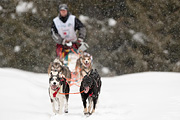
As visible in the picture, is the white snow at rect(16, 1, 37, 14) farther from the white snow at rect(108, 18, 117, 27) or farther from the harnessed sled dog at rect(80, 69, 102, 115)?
the harnessed sled dog at rect(80, 69, 102, 115)

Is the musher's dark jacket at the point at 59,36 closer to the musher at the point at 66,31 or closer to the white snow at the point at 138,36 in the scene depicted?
the musher at the point at 66,31

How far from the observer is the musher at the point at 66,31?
7.02m

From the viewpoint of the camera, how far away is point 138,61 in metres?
10.7

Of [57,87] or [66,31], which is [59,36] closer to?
[66,31]

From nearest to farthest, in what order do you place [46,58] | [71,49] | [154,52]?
[71,49] → [154,52] → [46,58]

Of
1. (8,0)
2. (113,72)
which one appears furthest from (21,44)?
(113,72)

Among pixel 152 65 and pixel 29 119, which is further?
pixel 152 65

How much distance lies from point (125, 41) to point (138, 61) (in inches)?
41.1

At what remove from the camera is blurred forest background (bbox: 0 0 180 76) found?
10.6 metres

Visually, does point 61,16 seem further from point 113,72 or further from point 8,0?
point 8,0

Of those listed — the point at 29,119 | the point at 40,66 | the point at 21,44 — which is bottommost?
the point at 29,119

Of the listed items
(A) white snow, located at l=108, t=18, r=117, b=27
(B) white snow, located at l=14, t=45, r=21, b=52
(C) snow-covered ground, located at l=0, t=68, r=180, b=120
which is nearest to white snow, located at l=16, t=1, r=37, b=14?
(B) white snow, located at l=14, t=45, r=21, b=52

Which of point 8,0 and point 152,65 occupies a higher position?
point 8,0

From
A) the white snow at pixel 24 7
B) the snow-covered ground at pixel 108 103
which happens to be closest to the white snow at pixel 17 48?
the white snow at pixel 24 7
